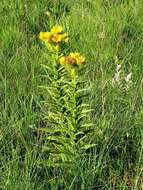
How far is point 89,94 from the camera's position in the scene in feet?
9.11

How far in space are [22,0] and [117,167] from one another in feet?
7.69

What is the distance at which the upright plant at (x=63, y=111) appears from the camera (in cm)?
236

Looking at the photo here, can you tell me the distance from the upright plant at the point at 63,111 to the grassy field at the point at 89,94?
0.19 ft

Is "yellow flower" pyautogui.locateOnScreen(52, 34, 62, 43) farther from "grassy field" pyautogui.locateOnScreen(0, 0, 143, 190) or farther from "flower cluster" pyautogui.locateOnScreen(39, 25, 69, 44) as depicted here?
"grassy field" pyautogui.locateOnScreen(0, 0, 143, 190)

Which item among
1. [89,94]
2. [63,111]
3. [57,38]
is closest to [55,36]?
[57,38]

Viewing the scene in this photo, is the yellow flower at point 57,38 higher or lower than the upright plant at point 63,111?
higher

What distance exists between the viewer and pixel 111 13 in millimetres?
4094

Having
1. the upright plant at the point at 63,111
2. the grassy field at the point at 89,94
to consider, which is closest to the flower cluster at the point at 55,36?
the upright plant at the point at 63,111

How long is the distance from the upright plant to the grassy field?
0.06 m

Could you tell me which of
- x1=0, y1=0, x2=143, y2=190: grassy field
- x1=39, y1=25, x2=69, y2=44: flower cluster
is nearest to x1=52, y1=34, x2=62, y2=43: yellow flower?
x1=39, y1=25, x2=69, y2=44: flower cluster

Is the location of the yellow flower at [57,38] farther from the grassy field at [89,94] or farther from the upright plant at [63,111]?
the grassy field at [89,94]

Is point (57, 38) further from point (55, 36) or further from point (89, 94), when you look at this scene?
point (89, 94)

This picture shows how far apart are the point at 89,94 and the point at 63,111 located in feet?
1.12

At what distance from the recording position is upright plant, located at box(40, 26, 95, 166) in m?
2.36
